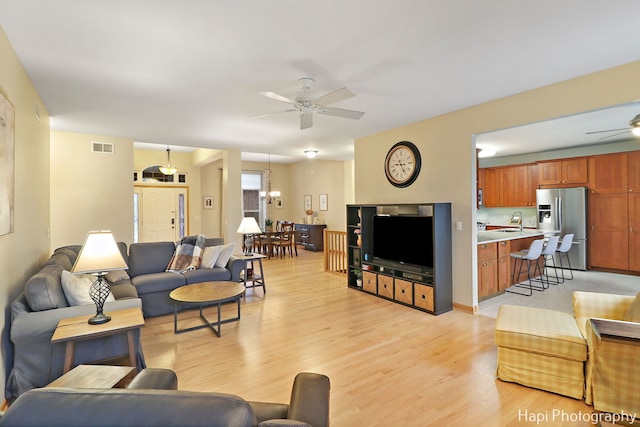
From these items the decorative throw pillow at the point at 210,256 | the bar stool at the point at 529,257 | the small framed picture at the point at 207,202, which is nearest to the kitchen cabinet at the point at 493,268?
the bar stool at the point at 529,257

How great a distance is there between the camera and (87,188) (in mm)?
5242

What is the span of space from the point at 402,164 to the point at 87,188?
5.36 meters

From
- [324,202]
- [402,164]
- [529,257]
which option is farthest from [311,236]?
[529,257]

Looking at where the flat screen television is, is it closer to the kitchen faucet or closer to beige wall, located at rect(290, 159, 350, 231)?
beige wall, located at rect(290, 159, 350, 231)

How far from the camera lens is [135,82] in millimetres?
3078

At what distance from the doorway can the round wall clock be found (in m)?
6.56

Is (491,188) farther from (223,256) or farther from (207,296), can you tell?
(207,296)

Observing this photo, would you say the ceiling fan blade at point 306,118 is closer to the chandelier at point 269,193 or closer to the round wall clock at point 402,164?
the round wall clock at point 402,164

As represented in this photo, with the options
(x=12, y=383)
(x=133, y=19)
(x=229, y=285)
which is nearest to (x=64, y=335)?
(x=12, y=383)

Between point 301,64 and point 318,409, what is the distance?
2.59 m

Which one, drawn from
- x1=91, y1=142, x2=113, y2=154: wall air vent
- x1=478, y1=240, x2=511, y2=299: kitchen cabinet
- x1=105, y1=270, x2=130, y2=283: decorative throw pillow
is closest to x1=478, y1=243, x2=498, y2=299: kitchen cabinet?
x1=478, y1=240, x2=511, y2=299: kitchen cabinet

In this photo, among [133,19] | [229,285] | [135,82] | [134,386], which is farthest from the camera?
[229,285]

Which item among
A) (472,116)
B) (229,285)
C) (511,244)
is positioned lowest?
(229,285)

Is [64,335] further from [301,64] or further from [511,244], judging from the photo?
[511,244]
